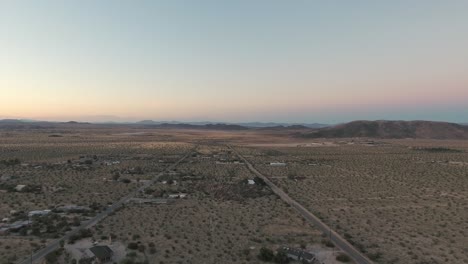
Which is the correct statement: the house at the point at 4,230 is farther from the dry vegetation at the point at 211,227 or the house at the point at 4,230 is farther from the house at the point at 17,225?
the dry vegetation at the point at 211,227

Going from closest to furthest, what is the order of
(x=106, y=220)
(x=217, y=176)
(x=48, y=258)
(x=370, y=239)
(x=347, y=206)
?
1. (x=48, y=258)
2. (x=370, y=239)
3. (x=106, y=220)
4. (x=347, y=206)
5. (x=217, y=176)

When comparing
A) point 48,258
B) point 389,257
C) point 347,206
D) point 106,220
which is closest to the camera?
point 48,258

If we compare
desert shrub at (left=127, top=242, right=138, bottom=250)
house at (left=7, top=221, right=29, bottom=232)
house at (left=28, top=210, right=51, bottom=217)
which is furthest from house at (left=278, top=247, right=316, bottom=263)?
house at (left=28, top=210, right=51, bottom=217)

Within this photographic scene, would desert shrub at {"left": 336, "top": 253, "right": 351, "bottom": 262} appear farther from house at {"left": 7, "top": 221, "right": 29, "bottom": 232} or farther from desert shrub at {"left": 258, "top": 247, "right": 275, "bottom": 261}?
house at {"left": 7, "top": 221, "right": 29, "bottom": 232}

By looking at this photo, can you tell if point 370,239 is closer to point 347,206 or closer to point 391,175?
point 347,206

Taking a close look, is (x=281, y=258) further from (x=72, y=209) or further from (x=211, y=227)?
(x=72, y=209)

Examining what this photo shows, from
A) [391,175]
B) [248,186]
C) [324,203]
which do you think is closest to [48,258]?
[324,203]

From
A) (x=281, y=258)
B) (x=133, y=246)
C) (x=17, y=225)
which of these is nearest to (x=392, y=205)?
(x=281, y=258)
